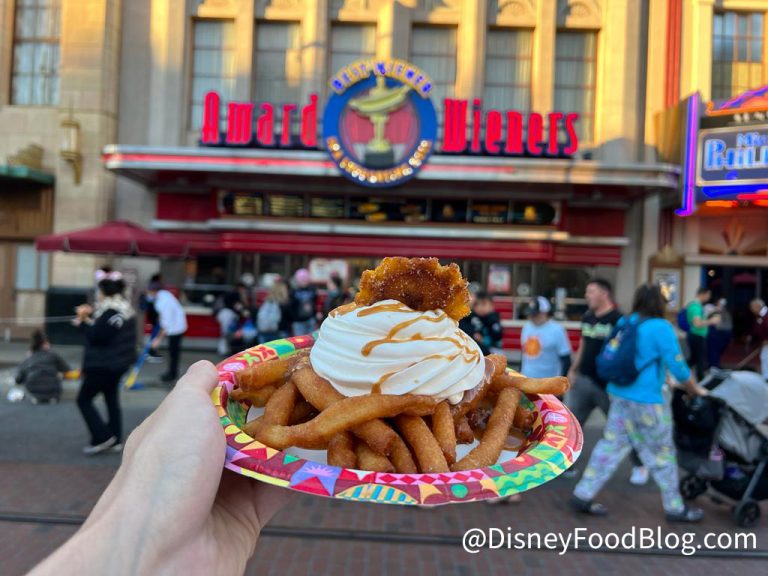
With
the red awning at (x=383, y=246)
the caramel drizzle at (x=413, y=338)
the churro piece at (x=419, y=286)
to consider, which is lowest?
the caramel drizzle at (x=413, y=338)

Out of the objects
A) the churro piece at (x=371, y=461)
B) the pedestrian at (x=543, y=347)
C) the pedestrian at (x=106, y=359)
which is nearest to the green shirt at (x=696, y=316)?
the pedestrian at (x=543, y=347)

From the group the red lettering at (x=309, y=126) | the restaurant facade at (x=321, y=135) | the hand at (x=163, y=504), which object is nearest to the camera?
the hand at (x=163, y=504)

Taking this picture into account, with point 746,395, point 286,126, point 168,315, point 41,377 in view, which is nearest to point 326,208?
point 286,126

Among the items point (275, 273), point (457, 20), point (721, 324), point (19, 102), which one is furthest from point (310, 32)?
point (721, 324)

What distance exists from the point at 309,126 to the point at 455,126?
3270 millimetres

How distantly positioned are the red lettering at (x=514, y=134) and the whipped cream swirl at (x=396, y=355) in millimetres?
11354

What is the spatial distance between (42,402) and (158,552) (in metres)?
→ 7.75

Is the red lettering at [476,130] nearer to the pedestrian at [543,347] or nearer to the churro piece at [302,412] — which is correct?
the pedestrian at [543,347]

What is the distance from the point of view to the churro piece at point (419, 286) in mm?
2049

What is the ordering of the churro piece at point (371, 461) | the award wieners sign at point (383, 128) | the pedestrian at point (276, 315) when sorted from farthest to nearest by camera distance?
the award wieners sign at point (383, 128)
the pedestrian at point (276, 315)
the churro piece at point (371, 461)

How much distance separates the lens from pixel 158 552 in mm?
1595

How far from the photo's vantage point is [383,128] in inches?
487

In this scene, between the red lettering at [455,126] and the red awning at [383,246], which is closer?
the red lettering at [455,126]

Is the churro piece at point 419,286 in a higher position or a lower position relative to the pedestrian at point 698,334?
higher
